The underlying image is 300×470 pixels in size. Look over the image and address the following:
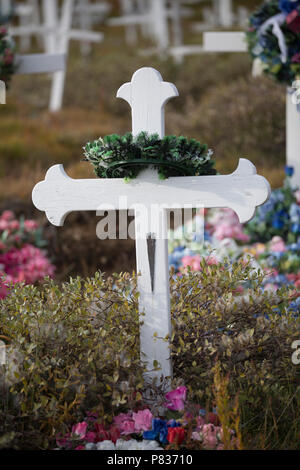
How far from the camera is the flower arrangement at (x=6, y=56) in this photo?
422cm

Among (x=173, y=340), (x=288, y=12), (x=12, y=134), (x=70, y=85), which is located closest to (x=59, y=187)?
(x=173, y=340)

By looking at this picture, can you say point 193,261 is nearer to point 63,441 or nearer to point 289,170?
point 289,170

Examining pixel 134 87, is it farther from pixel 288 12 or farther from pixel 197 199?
pixel 288 12

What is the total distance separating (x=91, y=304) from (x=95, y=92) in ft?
26.3

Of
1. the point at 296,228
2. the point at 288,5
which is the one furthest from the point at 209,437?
the point at 288,5

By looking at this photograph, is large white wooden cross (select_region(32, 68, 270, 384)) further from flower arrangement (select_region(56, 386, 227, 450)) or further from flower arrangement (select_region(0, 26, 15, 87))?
flower arrangement (select_region(0, 26, 15, 87))

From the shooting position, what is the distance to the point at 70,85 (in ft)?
32.5

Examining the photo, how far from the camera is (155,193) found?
1.81 m

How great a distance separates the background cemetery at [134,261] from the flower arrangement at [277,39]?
0.89 metres

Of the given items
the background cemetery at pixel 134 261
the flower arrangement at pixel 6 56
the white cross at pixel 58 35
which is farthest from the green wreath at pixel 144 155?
the white cross at pixel 58 35

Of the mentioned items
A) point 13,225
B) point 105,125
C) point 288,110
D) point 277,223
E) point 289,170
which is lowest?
point 277,223

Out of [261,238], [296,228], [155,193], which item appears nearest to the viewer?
[155,193]

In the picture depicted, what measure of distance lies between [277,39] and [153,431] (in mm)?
2654

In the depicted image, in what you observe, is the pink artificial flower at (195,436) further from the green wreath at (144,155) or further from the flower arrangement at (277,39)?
the flower arrangement at (277,39)
